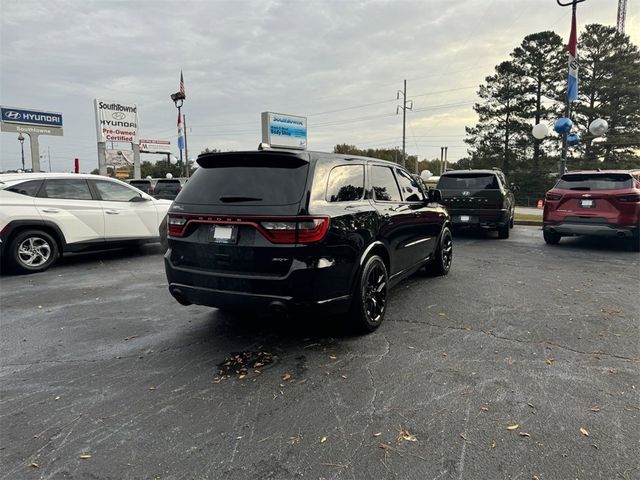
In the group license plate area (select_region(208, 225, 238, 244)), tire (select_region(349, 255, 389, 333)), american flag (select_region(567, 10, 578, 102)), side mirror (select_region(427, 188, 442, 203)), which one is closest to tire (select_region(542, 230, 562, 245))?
side mirror (select_region(427, 188, 442, 203))

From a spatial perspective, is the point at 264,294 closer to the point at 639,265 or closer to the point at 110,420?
the point at 110,420

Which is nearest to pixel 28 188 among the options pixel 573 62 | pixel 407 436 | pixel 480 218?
pixel 407 436

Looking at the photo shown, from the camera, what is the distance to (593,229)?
8852 mm

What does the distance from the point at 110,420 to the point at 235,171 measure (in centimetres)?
219

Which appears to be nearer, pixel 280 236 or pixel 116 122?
pixel 280 236

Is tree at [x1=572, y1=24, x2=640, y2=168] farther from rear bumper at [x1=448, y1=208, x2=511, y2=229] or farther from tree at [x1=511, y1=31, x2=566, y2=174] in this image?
rear bumper at [x1=448, y1=208, x2=511, y2=229]

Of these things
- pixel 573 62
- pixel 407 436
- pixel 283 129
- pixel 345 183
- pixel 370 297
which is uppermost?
pixel 573 62

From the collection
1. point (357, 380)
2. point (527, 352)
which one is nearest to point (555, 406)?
point (527, 352)

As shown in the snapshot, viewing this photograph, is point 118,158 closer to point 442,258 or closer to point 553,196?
point 553,196

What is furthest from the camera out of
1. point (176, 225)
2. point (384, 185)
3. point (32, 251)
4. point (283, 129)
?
point (283, 129)

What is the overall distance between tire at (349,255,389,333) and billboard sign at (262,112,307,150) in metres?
15.7

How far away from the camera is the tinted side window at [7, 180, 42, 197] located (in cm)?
711

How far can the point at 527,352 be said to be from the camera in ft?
12.4

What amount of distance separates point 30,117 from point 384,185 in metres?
25.4
